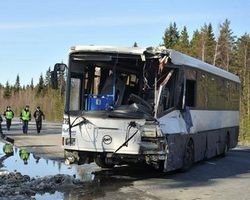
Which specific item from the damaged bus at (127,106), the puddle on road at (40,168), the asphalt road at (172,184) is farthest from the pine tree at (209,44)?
the damaged bus at (127,106)

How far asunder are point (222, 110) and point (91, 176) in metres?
7.70

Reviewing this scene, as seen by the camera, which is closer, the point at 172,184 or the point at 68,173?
the point at 172,184

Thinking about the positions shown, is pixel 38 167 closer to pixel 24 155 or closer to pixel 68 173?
pixel 68 173

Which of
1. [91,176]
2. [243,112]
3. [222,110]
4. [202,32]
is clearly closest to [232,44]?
[202,32]

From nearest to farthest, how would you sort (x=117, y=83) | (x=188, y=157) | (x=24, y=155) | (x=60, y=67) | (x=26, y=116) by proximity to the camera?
(x=60, y=67) < (x=117, y=83) < (x=188, y=157) < (x=24, y=155) < (x=26, y=116)

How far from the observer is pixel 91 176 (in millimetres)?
15820

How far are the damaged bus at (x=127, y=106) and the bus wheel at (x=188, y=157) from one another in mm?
66

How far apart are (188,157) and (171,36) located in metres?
86.2

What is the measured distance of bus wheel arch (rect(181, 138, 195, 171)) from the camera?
659 inches

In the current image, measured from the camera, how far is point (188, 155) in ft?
56.3

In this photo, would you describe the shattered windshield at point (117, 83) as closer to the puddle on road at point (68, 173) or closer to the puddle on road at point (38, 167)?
the puddle on road at point (68, 173)

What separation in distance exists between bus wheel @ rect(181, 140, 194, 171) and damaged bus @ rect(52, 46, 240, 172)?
66 millimetres

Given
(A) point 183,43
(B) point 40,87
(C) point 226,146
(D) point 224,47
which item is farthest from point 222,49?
(B) point 40,87

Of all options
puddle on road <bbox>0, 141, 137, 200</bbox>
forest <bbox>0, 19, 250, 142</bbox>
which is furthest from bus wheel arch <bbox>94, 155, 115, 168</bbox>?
forest <bbox>0, 19, 250, 142</bbox>
